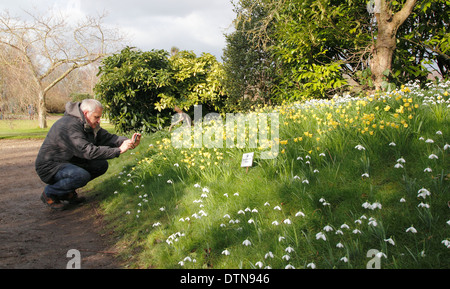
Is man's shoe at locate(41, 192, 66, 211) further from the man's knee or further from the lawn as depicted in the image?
the lawn

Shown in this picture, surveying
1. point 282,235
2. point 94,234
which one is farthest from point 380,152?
point 94,234

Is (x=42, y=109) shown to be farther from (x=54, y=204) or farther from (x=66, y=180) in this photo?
(x=66, y=180)

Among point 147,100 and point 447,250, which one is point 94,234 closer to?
point 447,250

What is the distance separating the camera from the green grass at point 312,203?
97.6 inches

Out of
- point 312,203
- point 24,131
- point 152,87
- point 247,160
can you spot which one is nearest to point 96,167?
point 247,160

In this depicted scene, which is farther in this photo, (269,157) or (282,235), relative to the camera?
(269,157)

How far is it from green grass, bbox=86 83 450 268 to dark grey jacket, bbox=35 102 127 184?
0.87m

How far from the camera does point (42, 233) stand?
4.02m

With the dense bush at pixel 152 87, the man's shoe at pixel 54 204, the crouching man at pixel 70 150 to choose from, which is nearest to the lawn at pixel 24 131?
the dense bush at pixel 152 87

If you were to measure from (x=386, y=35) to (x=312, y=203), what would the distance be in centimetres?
416

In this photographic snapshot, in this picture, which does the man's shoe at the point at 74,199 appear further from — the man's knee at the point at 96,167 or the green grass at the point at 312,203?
the green grass at the point at 312,203

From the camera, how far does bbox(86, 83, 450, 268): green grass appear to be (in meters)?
2.48

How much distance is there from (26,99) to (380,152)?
58.6 ft

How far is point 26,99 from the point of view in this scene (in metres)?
16.6
